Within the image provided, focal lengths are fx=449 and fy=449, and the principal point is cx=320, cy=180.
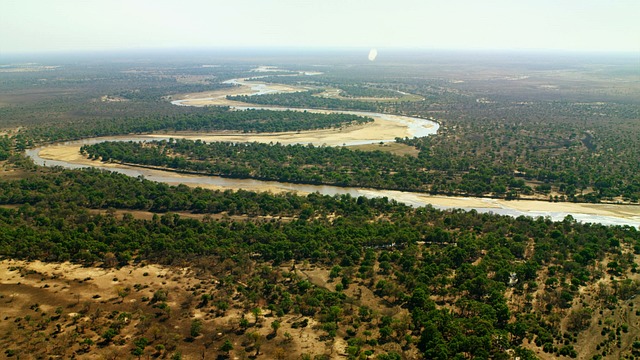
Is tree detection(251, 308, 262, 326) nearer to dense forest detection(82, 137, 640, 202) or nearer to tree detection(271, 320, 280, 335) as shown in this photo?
tree detection(271, 320, 280, 335)

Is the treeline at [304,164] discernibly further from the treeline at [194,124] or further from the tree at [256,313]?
the tree at [256,313]

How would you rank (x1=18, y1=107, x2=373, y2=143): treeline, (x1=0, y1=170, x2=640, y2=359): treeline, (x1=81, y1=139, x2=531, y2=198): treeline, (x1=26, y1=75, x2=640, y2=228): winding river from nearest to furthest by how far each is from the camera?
(x1=0, y1=170, x2=640, y2=359): treeline → (x1=26, y1=75, x2=640, y2=228): winding river → (x1=81, y1=139, x2=531, y2=198): treeline → (x1=18, y1=107, x2=373, y2=143): treeline

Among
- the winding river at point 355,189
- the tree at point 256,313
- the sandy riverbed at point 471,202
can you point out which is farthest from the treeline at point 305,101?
the tree at point 256,313

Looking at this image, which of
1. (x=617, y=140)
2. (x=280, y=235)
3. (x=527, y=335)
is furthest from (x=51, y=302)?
(x=617, y=140)

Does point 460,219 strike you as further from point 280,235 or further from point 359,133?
point 359,133

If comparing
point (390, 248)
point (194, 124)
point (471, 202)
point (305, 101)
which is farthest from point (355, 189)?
point (305, 101)

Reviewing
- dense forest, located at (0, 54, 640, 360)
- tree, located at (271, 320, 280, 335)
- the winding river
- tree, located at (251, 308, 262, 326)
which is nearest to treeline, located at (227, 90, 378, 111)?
the winding river
